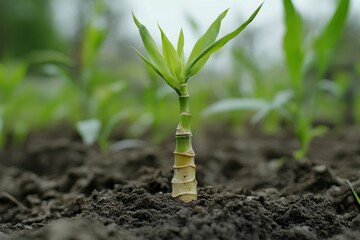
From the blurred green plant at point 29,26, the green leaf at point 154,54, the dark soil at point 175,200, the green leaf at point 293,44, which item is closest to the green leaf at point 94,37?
the dark soil at point 175,200

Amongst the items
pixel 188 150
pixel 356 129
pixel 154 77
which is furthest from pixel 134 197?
pixel 356 129

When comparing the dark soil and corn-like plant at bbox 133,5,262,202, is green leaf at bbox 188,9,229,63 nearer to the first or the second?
corn-like plant at bbox 133,5,262,202

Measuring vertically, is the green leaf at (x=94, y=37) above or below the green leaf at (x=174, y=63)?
above

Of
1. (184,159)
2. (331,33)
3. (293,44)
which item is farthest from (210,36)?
(331,33)

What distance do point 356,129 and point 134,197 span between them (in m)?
2.69

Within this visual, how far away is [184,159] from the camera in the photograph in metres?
1.24

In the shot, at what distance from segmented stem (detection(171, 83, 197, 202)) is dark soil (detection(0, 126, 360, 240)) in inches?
1.6

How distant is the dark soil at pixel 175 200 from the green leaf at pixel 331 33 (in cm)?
52

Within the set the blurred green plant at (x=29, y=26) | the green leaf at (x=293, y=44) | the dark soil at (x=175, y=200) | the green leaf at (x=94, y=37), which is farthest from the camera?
the blurred green plant at (x=29, y=26)

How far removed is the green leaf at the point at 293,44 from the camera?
193 cm

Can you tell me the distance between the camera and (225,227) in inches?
39.8

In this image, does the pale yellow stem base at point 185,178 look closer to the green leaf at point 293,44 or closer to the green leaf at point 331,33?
the green leaf at point 293,44

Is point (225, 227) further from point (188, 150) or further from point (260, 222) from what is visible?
point (188, 150)

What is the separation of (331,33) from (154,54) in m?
1.16
